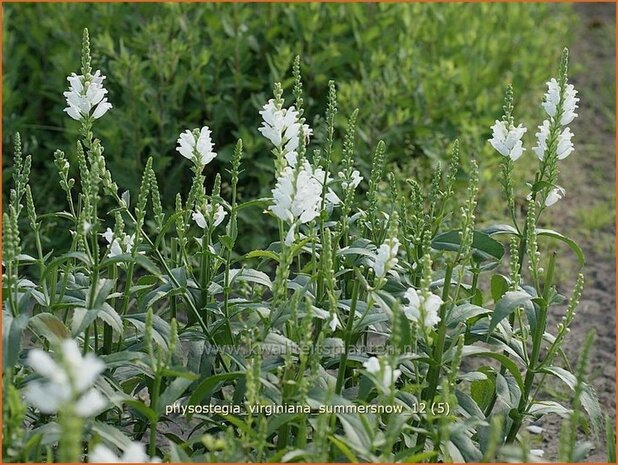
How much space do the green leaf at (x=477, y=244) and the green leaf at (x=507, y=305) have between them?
212 mm

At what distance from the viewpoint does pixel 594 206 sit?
6.12 m

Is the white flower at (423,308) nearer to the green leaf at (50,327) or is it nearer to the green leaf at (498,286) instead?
the green leaf at (498,286)

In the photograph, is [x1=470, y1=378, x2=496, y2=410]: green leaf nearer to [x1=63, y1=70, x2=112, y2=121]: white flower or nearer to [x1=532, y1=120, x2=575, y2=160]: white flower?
[x1=532, y1=120, x2=575, y2=160]: white flower

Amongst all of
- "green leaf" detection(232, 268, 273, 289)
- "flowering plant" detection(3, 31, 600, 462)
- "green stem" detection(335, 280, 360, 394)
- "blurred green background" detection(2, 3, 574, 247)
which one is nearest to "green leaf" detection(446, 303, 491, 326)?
"flowering plant" detection(3, 31, 600, 462)

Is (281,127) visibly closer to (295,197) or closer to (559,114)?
(295,197)

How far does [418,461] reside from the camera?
8.47ft

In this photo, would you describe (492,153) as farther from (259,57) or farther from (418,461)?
(418,461)

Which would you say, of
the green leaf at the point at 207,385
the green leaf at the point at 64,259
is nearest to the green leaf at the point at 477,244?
the green leaf at the point at 207,385

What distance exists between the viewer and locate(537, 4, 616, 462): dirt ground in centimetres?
451

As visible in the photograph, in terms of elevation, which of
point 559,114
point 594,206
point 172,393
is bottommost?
point 172,393

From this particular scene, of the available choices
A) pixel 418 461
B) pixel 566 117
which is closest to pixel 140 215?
pixel 418 461

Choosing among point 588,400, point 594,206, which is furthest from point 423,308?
point 594,206

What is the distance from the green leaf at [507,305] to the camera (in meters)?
2.72

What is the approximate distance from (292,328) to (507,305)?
55 centimetres
